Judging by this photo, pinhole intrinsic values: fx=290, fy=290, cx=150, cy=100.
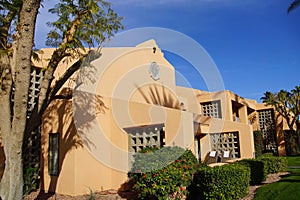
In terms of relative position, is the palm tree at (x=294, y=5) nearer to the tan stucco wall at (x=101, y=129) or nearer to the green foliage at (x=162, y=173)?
the tan stucco wall at (x=101, y=129)

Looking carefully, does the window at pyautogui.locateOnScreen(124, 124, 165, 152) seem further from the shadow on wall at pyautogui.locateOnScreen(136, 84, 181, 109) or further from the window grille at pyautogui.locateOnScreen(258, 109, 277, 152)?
the window grille at pyautogui.locateOnScreen(258, 109, 277, 152)

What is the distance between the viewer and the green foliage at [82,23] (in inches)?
327

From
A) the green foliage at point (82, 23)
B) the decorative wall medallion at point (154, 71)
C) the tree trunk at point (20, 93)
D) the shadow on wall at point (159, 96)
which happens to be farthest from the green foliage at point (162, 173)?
the decorative wall medallion at point (154, 71)

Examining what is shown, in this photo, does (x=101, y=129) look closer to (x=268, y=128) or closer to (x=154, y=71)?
(x=154, y=71)

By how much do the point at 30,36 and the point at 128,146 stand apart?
625cm

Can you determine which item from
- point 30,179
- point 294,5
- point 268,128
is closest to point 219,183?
point 30,179

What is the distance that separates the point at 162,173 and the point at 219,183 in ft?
5.81

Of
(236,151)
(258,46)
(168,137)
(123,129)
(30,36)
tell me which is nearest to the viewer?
(30,36)

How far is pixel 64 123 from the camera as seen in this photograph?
11.0m

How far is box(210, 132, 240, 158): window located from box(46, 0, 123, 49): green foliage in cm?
1251

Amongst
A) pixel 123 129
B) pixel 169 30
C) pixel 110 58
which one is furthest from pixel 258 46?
pixel 123 129

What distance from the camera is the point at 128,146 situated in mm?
11477

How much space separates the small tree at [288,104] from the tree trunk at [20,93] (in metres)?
28.6

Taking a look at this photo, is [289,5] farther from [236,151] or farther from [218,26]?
[236,151]
